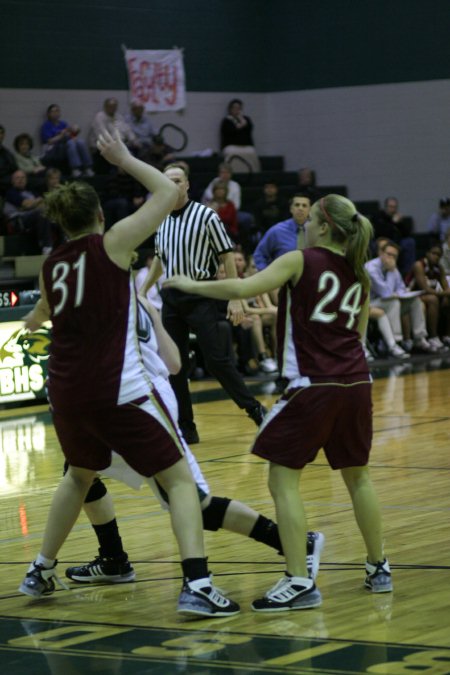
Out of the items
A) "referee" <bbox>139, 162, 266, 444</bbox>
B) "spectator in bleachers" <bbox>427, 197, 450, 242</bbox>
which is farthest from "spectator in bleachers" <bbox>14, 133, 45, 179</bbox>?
"referee" <bbox>139, 162, 266, 444</bbox>

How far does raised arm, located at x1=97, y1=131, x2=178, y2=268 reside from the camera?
5.01 m

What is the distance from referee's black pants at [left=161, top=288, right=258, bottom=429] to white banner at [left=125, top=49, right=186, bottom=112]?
463 inches

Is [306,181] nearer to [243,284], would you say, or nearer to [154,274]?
[154,274]

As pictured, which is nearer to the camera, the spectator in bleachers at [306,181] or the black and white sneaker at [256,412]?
the black and white sneaker at [256,412]

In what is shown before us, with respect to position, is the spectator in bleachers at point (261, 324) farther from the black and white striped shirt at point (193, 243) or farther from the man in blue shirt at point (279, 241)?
the black and white striped shirt at point (193, 243)

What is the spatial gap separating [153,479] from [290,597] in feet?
2.26

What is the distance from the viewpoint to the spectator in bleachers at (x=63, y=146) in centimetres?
1842

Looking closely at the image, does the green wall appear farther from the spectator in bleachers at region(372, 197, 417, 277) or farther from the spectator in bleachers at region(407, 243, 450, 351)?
the spectator in bleachers at region(407, 243, 450, 351)

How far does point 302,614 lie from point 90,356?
1250 millimetres

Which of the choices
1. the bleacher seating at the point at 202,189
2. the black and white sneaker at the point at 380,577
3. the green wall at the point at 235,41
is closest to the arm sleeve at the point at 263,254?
the bleacher seating at the point at 202,189

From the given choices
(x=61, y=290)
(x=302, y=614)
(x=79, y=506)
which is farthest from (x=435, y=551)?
(x=61, y=290)

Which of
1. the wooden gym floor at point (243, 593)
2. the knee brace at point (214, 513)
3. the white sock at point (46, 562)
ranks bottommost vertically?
the wooden gym floor at point (243, 593)

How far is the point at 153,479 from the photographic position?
5.21 metres

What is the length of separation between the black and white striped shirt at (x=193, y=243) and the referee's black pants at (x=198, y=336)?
0.19 metres
